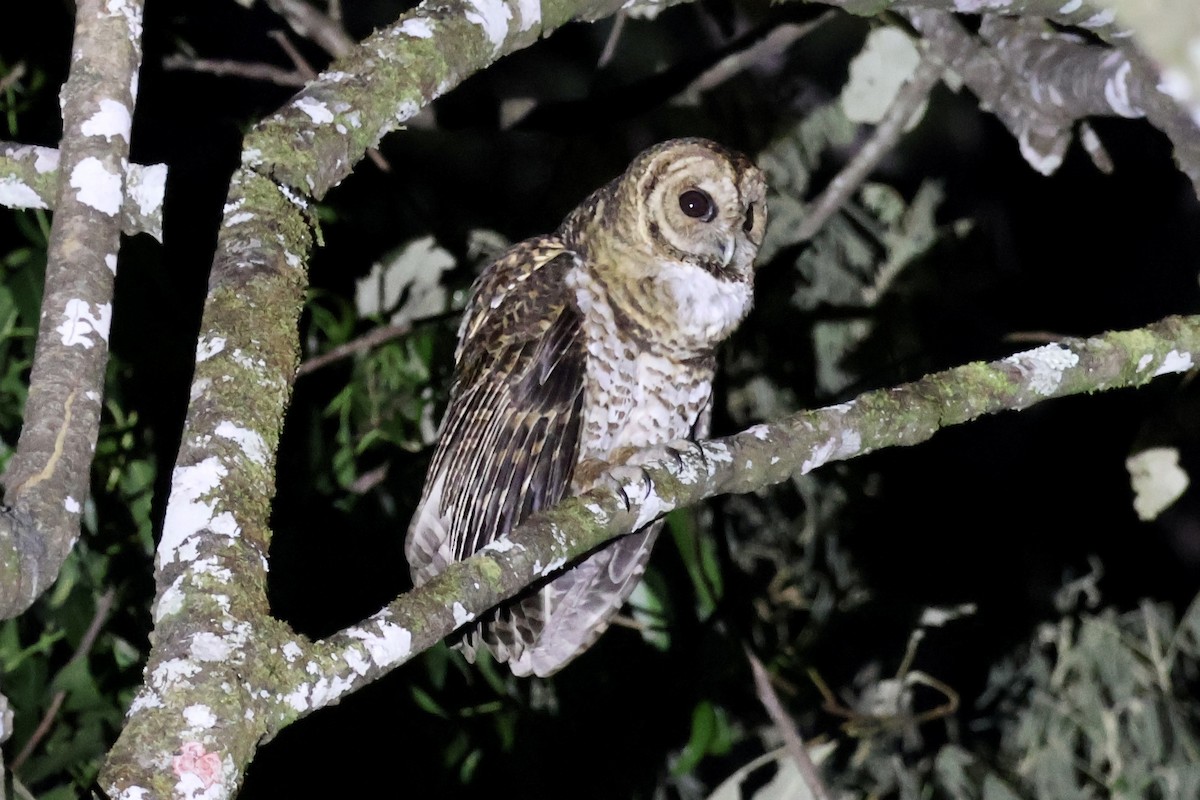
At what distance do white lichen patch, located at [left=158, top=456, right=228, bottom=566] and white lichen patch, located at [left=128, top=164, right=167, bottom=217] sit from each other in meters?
0.44

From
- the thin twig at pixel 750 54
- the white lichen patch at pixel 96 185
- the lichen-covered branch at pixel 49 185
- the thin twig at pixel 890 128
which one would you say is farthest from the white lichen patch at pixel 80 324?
the thin twig at pixel 750 54

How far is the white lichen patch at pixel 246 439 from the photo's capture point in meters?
1.27

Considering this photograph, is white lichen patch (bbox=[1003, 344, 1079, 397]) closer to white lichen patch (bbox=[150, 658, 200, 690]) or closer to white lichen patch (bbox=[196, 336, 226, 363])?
white lichen patch (bbox=[196, 336, 226, 363])

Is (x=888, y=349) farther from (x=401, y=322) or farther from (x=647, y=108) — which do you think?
(x=401, y=322)

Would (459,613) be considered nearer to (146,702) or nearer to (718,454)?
(146,702)

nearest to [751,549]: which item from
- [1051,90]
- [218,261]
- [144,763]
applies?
[1051,90]

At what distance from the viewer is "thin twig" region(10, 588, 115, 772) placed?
8.87ft

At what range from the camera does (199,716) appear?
3.51 feet

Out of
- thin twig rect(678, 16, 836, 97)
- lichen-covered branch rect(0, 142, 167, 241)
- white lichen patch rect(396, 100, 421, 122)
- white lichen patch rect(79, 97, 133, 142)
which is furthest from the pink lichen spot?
thin twig rect(678, 16, 836, 97)

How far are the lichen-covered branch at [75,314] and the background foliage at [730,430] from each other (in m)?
1.59

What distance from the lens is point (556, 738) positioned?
332 centimetres

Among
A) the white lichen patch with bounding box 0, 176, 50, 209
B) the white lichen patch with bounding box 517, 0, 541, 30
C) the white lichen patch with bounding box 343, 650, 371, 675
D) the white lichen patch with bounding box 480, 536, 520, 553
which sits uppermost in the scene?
the white lichen patch with bounding box 0, 176, 50, 209

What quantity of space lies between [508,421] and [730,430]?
A: 1297 mm

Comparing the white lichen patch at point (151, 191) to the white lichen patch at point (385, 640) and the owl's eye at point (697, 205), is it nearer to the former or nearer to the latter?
the white lichen patch at point (385, 640)
